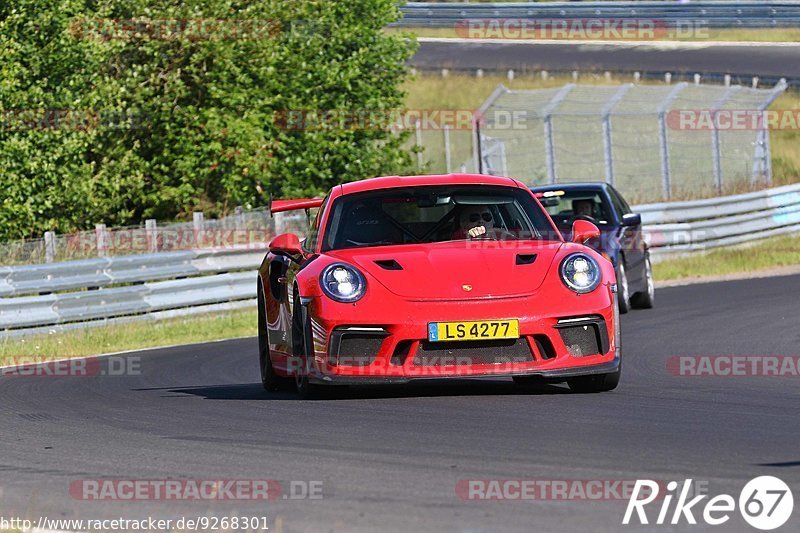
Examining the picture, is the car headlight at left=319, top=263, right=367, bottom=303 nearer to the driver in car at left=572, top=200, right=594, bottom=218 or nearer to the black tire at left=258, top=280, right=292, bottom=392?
the black tire at left=258, top=280, right=292, bottom=392

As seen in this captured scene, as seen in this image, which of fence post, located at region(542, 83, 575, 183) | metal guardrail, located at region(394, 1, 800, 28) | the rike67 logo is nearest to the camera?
the rike67 logo

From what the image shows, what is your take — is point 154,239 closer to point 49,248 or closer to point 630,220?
point 49,248

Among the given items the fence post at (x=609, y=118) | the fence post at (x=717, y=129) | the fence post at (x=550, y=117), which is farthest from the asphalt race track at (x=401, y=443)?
the fence post at (x=717, y=129)

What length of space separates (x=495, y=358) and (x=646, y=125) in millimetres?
34783

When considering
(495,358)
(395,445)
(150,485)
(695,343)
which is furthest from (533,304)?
(695,343)

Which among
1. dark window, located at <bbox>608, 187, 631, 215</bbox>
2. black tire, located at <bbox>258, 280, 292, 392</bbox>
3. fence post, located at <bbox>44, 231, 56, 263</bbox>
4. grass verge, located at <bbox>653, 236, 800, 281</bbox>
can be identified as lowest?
grass verge, located at <bbox>653, 236, 800, 281</bbox>

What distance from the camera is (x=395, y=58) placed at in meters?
29.6

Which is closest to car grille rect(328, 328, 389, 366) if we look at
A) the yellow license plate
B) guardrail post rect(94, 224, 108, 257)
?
the yellow license plate

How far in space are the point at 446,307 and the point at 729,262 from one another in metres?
17.0

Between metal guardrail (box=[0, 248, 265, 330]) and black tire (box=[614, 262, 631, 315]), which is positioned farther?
metal guardrail (box=[0, 248, 265, 330])

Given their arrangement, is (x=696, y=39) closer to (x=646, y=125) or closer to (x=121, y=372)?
(x=646, y=125)

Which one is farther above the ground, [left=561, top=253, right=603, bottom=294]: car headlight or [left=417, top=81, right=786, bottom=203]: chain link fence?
[left=561, top=253, right=603, bottom=294]: car headlight

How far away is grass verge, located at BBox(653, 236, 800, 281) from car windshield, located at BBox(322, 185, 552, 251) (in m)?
13.9

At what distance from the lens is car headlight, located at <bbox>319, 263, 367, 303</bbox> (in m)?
9.02
